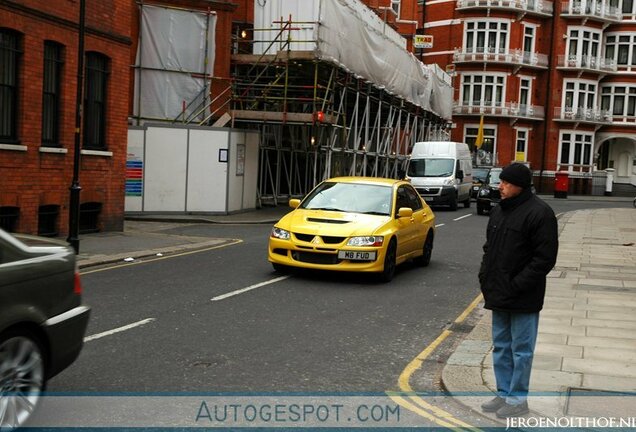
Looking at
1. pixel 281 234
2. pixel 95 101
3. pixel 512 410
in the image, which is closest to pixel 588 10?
pixel 95 101

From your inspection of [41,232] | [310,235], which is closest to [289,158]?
[41,232]

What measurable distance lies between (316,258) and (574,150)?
53909mm

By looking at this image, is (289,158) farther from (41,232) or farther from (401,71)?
(41,232)

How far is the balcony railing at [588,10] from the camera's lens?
59625 mm

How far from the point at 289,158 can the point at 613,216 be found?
14.0 metres

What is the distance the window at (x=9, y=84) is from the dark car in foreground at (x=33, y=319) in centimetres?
1036

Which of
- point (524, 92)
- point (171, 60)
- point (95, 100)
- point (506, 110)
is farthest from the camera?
point (524, 92)

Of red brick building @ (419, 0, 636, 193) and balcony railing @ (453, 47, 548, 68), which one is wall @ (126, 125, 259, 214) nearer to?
red brick building @ (419, 0, 636, 193)

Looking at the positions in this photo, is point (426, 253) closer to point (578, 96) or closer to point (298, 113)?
point (298, 113)

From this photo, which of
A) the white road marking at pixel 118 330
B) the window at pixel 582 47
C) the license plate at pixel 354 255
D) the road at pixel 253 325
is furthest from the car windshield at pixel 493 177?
the window at pixel 582 47

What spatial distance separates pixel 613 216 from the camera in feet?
103

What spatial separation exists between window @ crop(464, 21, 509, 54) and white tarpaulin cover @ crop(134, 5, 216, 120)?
37929mm

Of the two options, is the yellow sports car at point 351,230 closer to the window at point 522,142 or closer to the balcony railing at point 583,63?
the window at point 522,142

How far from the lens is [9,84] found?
48.4 ft
